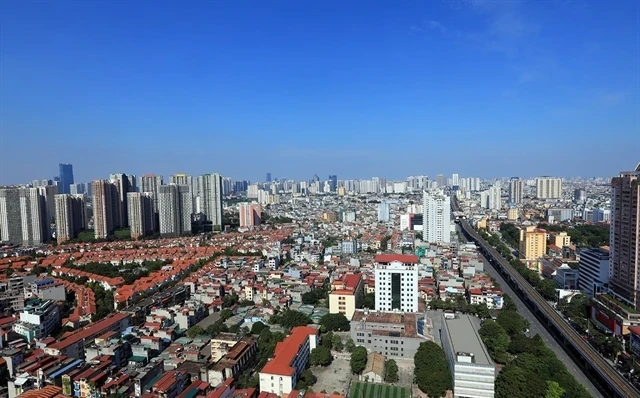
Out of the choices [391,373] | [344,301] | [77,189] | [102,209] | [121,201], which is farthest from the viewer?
[77,189]

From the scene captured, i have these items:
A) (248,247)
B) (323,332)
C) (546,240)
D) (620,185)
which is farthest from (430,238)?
(323,332)

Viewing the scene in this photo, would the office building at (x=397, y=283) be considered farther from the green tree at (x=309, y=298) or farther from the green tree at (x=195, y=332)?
the green tree at (x=195, y=332)

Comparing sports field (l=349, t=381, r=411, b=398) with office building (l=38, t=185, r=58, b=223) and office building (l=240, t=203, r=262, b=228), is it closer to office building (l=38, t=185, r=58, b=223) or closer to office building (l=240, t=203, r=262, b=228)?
office building (l=38, t=185, r=58, b=223)

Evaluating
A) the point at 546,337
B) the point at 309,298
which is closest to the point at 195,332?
the point at 309,298

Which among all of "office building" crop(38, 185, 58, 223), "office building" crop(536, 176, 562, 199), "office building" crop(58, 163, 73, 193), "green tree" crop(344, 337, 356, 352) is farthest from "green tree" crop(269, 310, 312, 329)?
"office building" crop(58, 163, 73, 193)

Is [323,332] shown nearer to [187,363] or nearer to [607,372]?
[187,363]

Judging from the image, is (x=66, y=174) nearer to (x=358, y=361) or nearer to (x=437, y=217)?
(x=437, y=217)
